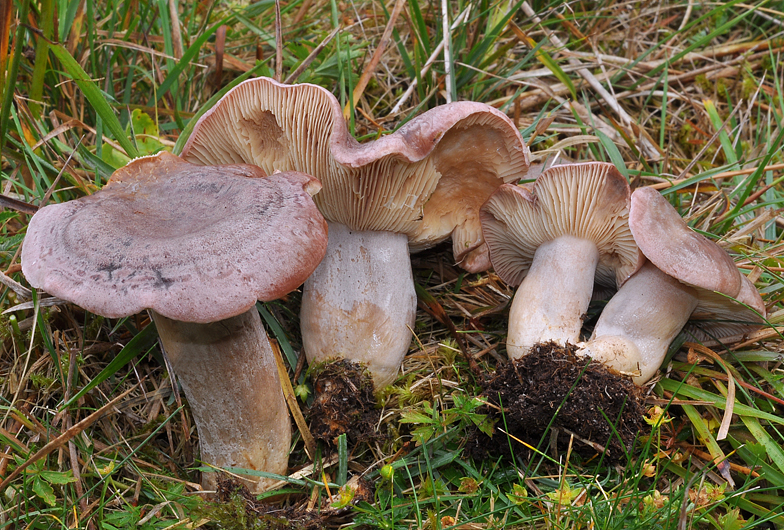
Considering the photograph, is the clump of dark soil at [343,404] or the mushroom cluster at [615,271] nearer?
the mushroom cluster at [615,271]

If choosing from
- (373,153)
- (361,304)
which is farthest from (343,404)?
(373,153)

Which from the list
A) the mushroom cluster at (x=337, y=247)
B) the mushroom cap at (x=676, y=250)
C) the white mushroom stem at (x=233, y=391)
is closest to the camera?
the mushroom cluster at (x=337, y=247)

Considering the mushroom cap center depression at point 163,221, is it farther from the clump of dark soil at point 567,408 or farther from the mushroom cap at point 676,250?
the mushroom cap at point 676,250

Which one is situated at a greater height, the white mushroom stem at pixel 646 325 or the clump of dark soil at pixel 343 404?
the white mushroom stem at pixel 646 325

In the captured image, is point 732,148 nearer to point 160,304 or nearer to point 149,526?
point 160,304

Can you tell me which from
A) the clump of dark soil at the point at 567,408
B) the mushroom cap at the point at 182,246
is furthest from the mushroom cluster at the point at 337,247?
the clump of dark soil at the point at 567,408

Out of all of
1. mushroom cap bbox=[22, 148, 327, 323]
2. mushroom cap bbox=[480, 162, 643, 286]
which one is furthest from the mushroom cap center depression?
mushroom cap bbox=[480, 162, 643, 286]

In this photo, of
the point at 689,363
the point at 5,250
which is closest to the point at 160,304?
the point at 5,250

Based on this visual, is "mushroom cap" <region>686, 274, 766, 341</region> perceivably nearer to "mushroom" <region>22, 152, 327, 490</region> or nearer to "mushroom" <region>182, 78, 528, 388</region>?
"mushroom" <region>182, 78, 528, 388</region>

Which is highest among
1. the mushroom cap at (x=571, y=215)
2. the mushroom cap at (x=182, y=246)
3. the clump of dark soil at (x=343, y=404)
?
the mushroom cap at (x=182, y=246)
